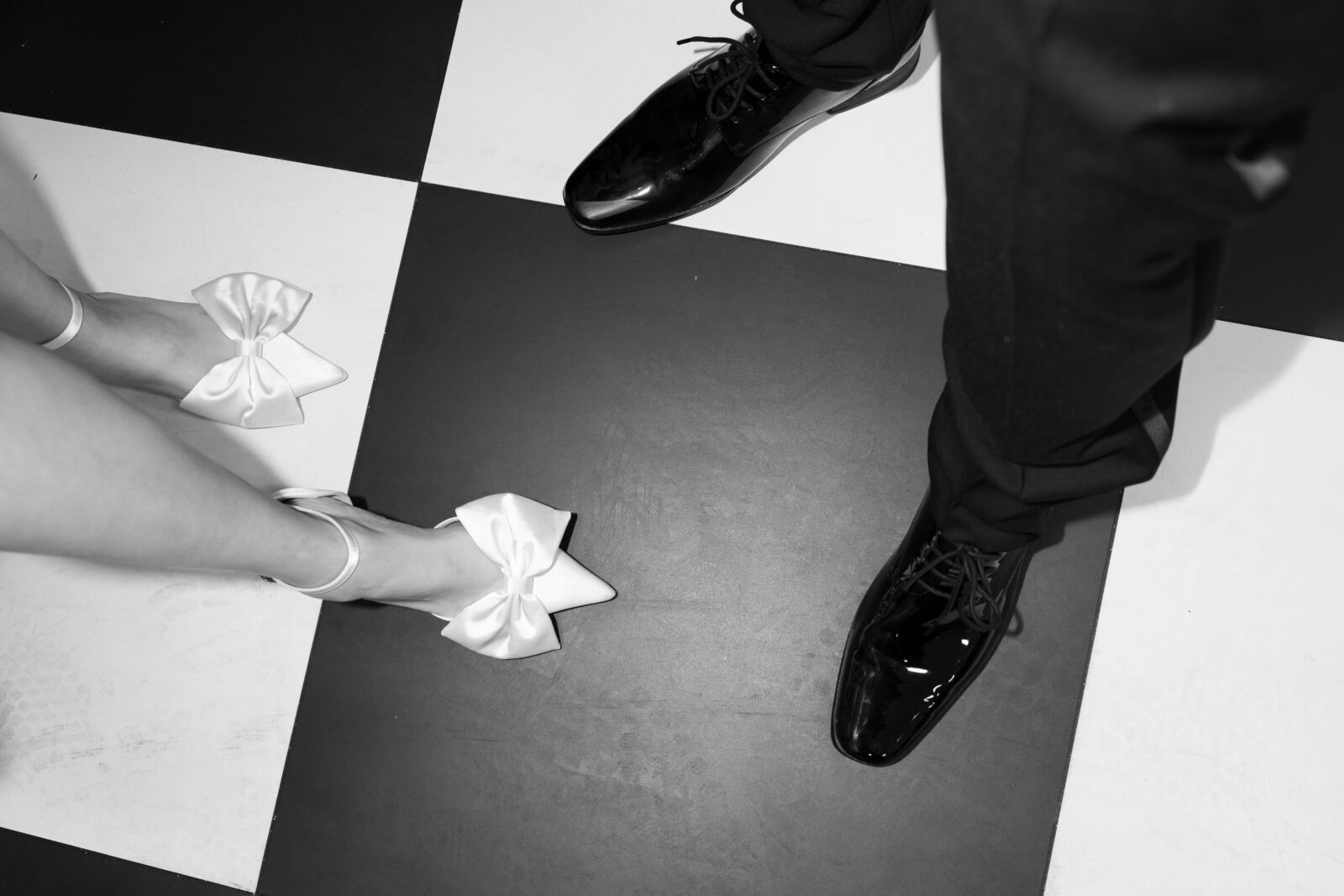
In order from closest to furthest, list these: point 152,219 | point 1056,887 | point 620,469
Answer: point 1056,887 → point 620,469 → point 152,219

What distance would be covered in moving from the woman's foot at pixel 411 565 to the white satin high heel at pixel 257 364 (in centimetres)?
19

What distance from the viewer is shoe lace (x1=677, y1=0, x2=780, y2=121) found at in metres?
1.00

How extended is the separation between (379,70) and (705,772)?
3.17 feet

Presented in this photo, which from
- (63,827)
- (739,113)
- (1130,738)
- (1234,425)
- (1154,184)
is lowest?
(63,827)

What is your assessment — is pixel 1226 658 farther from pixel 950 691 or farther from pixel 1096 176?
pixel 1096 176

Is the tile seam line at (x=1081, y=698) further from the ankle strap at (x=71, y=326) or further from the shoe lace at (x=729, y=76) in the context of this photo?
the ankle strap at (x=71, y=326)

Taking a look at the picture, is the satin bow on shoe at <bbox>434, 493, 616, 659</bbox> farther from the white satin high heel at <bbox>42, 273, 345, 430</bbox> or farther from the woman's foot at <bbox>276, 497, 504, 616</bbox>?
the white satin high heel at <bbox>42, 273, 345, 430</bbox>

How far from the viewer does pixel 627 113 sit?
114 cm

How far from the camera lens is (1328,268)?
104 cm

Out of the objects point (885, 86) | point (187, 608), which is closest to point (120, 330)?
point (187, 608)

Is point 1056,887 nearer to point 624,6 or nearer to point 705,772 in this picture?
point 705,772

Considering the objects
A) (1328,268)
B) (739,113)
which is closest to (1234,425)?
(1328,268)

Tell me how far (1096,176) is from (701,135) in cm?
67

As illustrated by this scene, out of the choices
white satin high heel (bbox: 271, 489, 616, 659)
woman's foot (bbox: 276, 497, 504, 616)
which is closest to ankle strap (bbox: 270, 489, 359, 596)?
woman's foot (bbox: 276, 497, 504, 616)
